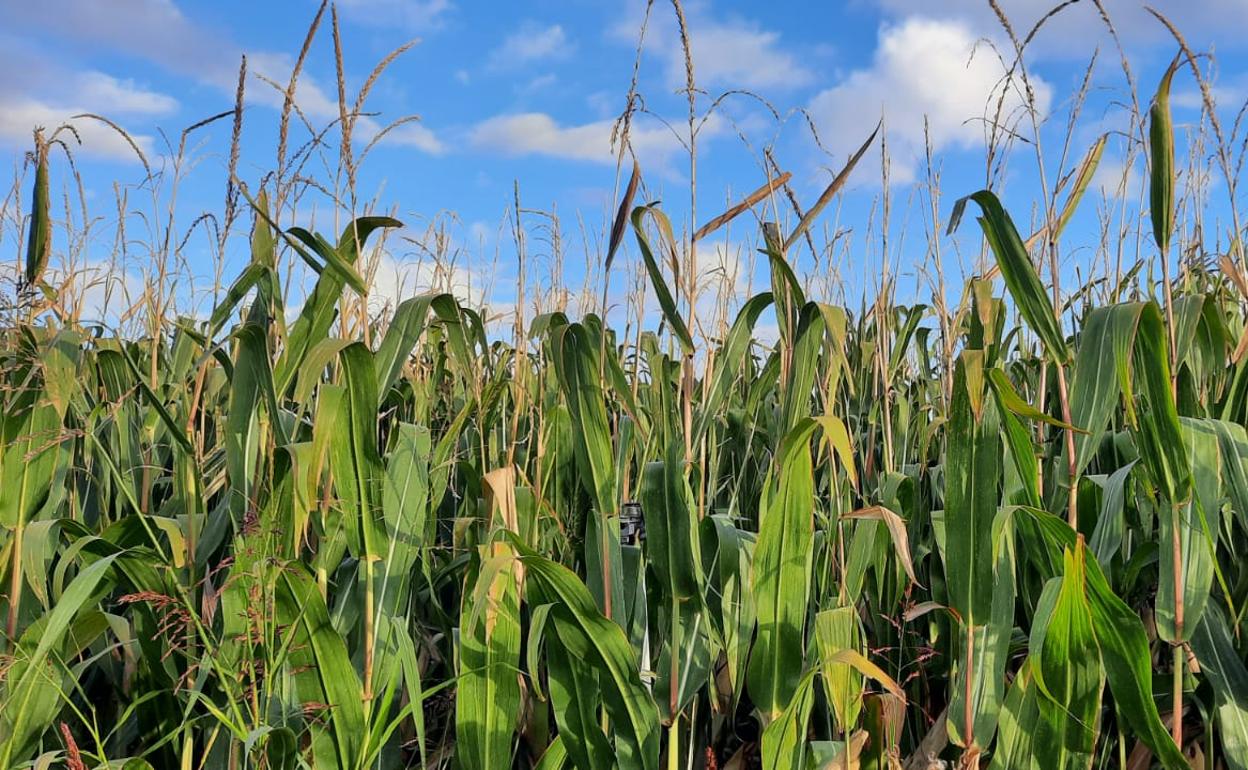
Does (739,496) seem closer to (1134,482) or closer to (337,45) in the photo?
(1134,482)

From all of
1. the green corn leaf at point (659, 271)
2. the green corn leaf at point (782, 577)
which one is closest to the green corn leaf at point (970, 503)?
the green corn leaf at point (782, 577)

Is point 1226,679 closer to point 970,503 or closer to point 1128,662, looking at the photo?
point 1128,662

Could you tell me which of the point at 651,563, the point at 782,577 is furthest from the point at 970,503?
the point at 651,563

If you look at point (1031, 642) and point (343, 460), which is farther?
point (343, 460)

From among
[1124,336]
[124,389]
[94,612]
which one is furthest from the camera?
[124,389]

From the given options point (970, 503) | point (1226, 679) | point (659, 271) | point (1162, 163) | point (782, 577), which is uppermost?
point (1162, 163)

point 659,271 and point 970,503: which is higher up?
point 659,271

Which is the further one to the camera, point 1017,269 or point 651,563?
point 651,563

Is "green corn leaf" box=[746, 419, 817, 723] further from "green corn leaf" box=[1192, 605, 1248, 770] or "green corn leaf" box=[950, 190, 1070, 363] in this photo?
"green corn leaf" box=[1192, 605, 1248, 770]

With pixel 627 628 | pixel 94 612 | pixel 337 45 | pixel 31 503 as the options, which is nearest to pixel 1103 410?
pixel 627 628

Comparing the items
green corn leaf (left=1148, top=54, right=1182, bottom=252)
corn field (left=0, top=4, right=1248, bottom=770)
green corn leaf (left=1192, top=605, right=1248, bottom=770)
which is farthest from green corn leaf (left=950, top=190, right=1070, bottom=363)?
green corn leaf (left=1192, top=605, right=1248, bottom=770)

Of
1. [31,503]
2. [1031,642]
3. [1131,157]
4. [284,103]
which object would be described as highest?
[1131,157]

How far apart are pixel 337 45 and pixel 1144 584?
197 centimetres

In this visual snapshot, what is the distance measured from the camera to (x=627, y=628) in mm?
1645
